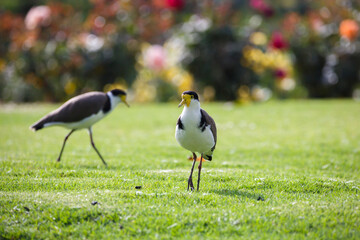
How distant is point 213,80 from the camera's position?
49.7ft

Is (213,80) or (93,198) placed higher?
(213,80)

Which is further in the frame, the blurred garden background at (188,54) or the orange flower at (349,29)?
the orange flower at (349,29)

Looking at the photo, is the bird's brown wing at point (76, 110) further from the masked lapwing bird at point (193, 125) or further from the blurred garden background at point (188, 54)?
the blurred garden background at point (188, 54)

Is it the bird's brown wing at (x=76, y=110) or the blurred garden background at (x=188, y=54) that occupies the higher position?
the blurred garden background at (x=188, y=54)

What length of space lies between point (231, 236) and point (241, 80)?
37.5 feet

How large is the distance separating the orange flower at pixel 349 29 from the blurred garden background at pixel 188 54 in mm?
35

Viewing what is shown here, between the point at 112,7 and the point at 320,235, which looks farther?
the point at 112,7

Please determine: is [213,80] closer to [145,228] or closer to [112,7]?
[112,7]

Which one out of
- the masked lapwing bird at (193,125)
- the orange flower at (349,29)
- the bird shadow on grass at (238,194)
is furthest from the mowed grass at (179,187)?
the orange flower at (349,29)

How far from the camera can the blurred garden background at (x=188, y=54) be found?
49.4 feet

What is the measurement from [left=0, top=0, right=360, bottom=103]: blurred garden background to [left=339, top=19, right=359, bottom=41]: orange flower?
0.11ft

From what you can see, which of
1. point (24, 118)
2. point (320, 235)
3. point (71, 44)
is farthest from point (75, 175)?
point (71, 44)

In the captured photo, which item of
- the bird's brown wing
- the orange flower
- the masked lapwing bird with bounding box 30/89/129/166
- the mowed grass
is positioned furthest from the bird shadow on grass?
the orange flower

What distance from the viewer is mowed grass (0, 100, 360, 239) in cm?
413
